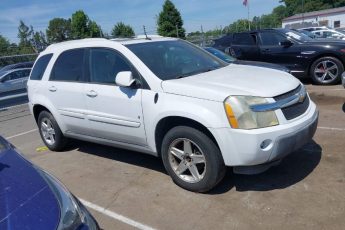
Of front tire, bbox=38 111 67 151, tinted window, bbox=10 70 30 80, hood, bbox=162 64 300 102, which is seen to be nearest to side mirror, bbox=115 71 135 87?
hood, bbox=162 64 300 102

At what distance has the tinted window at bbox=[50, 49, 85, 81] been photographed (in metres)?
5.33

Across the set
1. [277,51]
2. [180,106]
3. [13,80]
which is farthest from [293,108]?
[13,80]

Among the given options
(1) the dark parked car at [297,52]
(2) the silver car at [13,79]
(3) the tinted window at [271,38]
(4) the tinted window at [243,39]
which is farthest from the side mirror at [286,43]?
(2) the silver car at [13,79]

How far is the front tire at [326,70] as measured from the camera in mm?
9523

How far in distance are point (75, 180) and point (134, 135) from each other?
3.82 feet

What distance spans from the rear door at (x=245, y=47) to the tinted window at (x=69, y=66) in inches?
273

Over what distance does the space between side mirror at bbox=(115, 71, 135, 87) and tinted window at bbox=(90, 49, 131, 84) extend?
0.77 feet

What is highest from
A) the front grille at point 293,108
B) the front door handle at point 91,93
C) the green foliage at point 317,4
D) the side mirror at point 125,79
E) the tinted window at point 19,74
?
the side mirror at point 125,79

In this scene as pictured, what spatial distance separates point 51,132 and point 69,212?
4155mm

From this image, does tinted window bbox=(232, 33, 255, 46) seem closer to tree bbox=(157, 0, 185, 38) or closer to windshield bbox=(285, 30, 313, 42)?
windshield bbox=(285, 30, 313, 42)

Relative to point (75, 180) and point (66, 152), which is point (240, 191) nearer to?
point (75, 180)

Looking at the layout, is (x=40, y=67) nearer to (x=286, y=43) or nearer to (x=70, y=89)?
(x=70, y=89)

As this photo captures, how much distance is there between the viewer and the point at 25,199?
2354mm

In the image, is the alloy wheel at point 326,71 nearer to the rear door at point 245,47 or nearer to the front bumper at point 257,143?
the rear door at point 245,47
